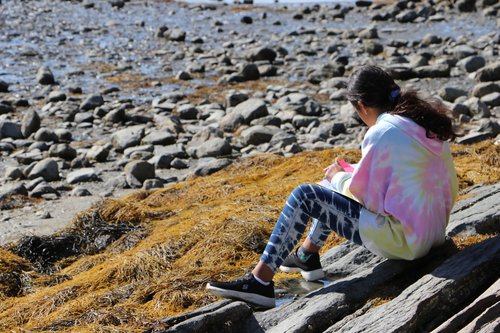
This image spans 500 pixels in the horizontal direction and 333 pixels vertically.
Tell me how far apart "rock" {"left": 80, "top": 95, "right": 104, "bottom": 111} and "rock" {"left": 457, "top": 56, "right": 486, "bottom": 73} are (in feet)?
31.6

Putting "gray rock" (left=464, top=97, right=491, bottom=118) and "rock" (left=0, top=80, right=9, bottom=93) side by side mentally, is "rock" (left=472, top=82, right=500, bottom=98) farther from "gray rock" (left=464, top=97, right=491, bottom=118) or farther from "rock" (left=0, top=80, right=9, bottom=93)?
"rock" (left=0, top=80, right=9, bottom=93)

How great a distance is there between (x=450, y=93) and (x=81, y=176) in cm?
897

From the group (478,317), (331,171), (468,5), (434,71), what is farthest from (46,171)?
(468,5)

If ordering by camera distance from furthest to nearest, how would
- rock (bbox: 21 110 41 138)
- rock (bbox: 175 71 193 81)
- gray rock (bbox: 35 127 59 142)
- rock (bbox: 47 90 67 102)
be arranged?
rock (bbox: 175 71 193 81), rock (bbox: 47 90 67 102), rock (bbox: 21 110 41 138), gray rock (bbox: 35 127 59 142)

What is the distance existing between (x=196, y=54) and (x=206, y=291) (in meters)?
23.2

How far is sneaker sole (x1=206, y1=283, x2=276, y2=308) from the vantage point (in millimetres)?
5746

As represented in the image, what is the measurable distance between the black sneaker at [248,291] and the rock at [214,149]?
29.4 feet

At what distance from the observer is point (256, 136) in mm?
15641

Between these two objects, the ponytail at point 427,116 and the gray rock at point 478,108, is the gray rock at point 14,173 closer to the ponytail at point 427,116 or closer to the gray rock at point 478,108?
the gray rock at point 478,108

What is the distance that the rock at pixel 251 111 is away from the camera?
56.6ft

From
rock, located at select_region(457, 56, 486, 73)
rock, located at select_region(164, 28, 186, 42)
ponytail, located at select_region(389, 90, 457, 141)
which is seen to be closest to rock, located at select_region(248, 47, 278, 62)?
rock, located at select_region(457, 56, 486, 73)

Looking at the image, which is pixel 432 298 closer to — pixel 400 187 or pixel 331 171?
pixel 400 187

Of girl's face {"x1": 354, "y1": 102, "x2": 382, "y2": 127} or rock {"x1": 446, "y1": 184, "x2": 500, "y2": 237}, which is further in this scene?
rock {"x1": 446, "y1": 184, "x2": 500, "y2": 237}

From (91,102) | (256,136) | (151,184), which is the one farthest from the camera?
(91,102)
